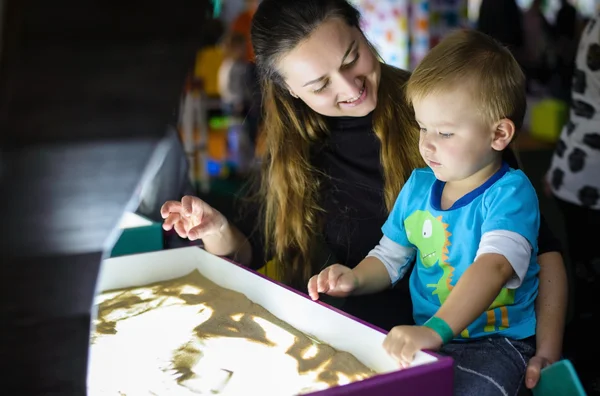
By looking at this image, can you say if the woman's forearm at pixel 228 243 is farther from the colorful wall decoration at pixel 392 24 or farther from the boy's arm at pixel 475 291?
the colorful wall decoration at pixel 392 24

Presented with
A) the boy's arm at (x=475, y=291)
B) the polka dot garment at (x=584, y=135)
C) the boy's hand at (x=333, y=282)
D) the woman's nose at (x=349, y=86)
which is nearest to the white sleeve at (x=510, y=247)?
the boy's arm at (x=475, y=291)

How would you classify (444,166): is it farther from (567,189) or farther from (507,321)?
(567,189)

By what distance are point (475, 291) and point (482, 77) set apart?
0.35m

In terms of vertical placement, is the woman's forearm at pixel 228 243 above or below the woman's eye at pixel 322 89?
below

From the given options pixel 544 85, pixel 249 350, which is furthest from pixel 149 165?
pixel 544 85

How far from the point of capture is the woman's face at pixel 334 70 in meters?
1.43

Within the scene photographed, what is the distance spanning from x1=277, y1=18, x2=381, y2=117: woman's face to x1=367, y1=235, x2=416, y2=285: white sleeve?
340 millimetres

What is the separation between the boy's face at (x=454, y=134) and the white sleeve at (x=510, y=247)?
14cm

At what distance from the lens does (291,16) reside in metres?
1.44

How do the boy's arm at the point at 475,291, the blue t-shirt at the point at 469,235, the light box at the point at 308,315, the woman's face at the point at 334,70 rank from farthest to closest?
the woman's face at the point at 334,70, the blue t-shirt at the point at 469,235, the boy's arm at the point at 475,291, the light box at the point at 308,315

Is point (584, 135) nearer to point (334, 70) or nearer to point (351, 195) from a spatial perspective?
point (351, 195)

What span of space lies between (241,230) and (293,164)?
208mm

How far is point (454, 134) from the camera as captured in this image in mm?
1117

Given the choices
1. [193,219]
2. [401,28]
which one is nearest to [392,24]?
[401,28]
